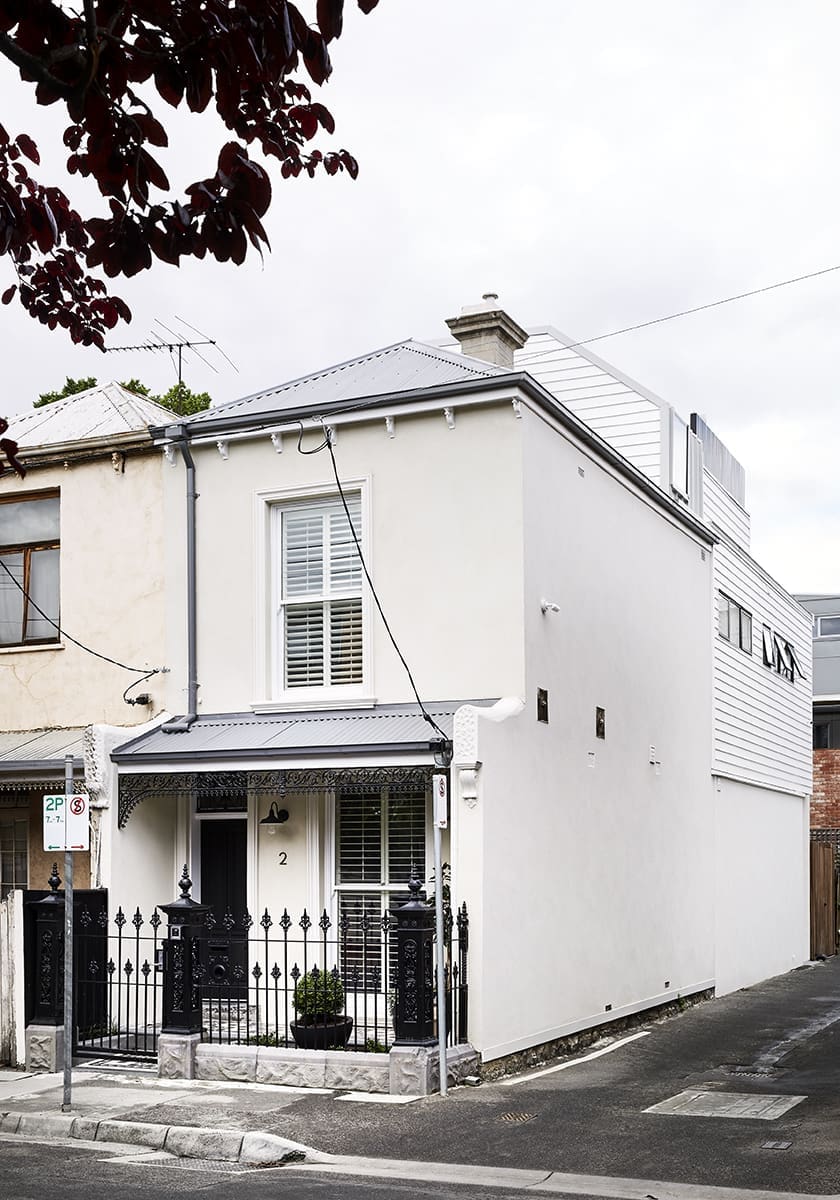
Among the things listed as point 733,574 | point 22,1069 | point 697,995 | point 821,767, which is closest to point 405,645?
point 22,1069

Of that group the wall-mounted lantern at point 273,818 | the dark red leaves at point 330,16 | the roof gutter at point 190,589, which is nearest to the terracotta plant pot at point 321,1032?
the wall-mounted lantern at point 273,818

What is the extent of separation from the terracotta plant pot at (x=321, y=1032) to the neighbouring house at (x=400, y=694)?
Answer: 397mm

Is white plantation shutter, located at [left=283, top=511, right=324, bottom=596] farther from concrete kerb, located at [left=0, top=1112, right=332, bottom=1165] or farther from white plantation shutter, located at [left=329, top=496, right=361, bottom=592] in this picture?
concrete kerb, located at [left=0, top=1112, right=332, bottom=1165]

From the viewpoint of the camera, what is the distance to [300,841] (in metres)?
15.0

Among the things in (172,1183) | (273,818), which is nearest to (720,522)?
(273,818)

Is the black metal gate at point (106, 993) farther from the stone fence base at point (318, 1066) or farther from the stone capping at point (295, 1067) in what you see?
the stone capping at point (295, 1067)

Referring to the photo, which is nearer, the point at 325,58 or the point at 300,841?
the point at 325,58

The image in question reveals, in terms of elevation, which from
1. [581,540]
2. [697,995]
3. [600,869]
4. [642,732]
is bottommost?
[697,995]

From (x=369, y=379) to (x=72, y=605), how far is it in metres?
4.12

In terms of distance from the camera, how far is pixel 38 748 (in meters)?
15.9

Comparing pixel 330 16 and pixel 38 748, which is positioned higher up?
pixel 330 16

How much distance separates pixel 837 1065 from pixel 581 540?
5.84m

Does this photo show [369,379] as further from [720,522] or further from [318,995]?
[720,522]

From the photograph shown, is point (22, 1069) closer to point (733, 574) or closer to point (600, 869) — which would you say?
point (600, 869)
